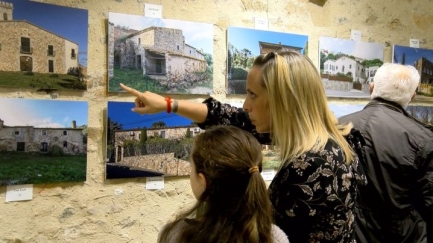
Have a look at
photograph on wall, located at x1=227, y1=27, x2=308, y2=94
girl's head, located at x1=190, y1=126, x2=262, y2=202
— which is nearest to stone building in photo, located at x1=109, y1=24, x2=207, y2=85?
photograph on wall, located at x1=227, y1=27, x2=308, y2=94

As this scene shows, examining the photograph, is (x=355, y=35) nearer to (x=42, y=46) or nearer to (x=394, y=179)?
(x=394, y=179)

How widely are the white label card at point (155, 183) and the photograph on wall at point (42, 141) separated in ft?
1.00

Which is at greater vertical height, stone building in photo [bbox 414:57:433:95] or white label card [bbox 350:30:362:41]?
white label card [bbox 350:30:362:41]

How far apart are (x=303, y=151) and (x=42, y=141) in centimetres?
115

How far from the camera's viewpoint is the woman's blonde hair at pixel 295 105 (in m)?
1.07

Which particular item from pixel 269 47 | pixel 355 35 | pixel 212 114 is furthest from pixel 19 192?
pixel 355 35

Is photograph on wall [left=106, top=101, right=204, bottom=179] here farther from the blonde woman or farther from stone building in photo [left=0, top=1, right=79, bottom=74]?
the blonde woman

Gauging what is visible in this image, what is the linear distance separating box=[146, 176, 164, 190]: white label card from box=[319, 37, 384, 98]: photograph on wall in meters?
1.15

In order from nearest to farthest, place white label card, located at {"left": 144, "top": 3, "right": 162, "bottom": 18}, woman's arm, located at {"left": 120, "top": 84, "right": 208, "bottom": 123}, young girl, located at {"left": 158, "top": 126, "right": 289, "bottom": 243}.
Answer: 1. young girl, located at {"left": 158, "top": 126, "right": 289, "bottom": 243}
2. woman's arm, located at {"left": 120, "top": 84, "right": 208, "bottom": 123}
3. white label card, located at {"left": 144, "top": 3, "right": 162, "bottom": 18}

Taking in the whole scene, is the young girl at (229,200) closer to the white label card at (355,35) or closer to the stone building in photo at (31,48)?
the stone building in photo at (31,48)

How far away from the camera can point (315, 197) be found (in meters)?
1.01

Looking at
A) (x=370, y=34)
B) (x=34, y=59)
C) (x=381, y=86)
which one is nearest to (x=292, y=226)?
(x=381, y=86)

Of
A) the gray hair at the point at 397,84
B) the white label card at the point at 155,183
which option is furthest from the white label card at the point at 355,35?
the white label card at the point at 155,183

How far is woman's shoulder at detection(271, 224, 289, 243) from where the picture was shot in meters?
1.00
